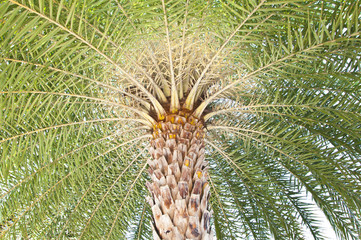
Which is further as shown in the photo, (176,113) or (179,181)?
(176,113)

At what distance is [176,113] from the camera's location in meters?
3.02

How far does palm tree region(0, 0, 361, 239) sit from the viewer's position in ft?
7.72

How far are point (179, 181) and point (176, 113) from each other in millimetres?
733

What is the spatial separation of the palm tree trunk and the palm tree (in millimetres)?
11

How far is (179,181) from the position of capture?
2.54m

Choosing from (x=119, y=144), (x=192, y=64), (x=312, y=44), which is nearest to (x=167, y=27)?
(x=192, y=64)

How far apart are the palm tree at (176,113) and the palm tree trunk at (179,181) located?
0.01 metres

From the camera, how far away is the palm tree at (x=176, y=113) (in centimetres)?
235

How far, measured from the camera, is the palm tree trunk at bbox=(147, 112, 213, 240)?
233cm

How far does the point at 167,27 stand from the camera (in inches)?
90.9

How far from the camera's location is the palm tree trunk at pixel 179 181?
2.33 meters

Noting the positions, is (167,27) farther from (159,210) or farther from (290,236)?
(290,236)

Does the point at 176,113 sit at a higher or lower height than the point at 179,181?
higher

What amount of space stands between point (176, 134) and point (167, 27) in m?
0.97
